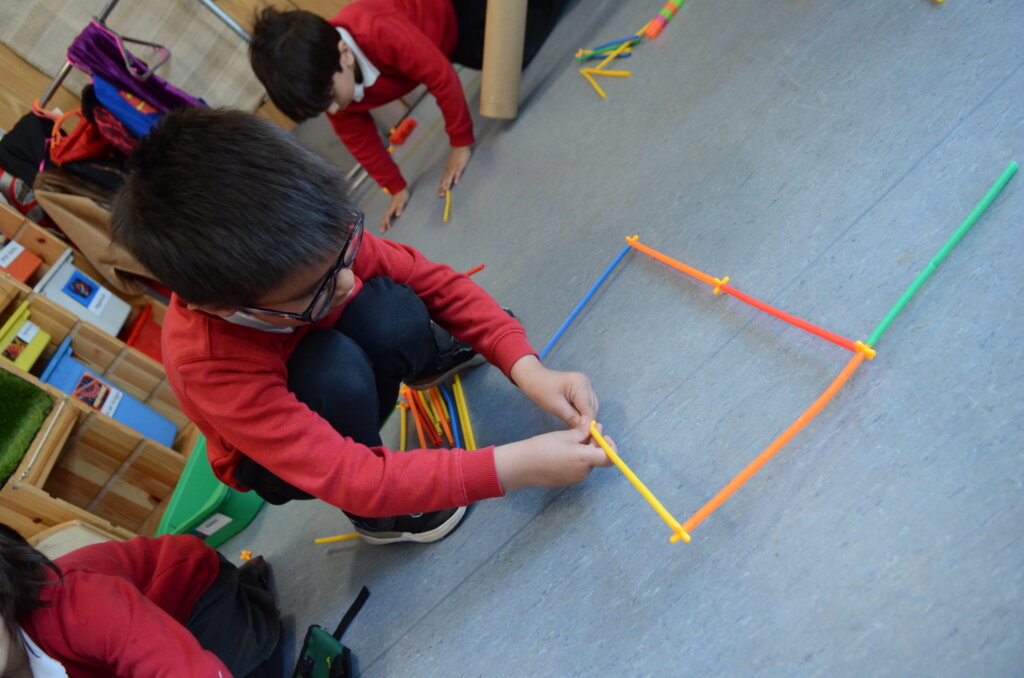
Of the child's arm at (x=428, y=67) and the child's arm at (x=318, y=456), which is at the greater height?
the child's arm at (x=428, y=67)

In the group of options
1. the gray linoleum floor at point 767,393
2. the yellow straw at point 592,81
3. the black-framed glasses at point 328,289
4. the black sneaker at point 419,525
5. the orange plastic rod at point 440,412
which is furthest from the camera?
the yellow straw at point 592,81

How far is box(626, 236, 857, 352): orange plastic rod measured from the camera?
0.85 meters

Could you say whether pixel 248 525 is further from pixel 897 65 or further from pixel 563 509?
pixel 897 65

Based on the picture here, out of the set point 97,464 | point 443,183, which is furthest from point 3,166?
point 443,183

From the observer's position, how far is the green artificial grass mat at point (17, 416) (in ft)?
4.55

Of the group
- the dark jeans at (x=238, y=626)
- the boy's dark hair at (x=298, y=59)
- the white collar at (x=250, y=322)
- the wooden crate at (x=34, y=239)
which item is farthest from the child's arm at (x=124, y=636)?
the wooden crate at (x=34, y=239)

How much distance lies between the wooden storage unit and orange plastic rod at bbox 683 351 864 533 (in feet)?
4.44

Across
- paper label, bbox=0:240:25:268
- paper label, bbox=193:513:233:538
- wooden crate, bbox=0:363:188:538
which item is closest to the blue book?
wooden crate, bbox=0:363:188:538

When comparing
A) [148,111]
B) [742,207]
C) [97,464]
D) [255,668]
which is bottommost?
[97,464]

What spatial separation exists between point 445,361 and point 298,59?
2.63 ft

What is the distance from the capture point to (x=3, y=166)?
1942 millimetres

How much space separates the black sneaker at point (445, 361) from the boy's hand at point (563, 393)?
268 mm

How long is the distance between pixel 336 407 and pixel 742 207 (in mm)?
733

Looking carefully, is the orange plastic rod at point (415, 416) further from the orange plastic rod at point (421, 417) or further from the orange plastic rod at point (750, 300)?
the orange plastic rod at point (750, 300)
